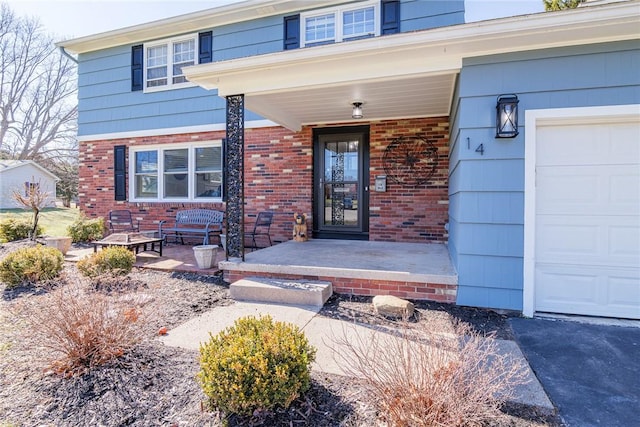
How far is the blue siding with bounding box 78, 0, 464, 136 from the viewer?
6160 mm

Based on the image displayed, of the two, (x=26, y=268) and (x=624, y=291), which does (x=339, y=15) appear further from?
(x=26, y=268)

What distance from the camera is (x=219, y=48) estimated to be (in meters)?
7.48

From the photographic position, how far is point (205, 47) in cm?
757

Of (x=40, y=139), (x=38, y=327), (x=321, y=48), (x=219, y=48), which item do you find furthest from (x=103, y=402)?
(x=40, y=139)

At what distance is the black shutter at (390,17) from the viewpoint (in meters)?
6.24

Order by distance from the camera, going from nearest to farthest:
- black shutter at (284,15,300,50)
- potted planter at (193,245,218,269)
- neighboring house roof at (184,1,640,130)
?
1. neighboring house roof at (184,1,640,130)
2. potted planter at (193,245,218,269)
3. black shutter at (284,15,300,50)

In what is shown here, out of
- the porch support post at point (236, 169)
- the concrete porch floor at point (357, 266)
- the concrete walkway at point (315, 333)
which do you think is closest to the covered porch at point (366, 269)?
the concrete porch floor at point (357, 266)

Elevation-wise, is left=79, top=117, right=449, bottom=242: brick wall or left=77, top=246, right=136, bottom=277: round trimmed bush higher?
left=79, top=117, right=449, bottom=242: brick wall

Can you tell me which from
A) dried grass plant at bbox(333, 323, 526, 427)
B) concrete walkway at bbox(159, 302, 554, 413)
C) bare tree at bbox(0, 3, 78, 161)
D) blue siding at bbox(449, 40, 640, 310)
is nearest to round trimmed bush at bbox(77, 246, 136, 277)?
concrete walkway at bbox(159, 302, 554, 413)

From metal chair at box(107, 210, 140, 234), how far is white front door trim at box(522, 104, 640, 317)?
7.94m

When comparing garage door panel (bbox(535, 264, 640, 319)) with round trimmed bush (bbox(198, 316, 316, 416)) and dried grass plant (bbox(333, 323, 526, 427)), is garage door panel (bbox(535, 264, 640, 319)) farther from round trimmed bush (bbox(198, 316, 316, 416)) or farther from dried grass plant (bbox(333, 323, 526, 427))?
round trimmed bush (bbox(198, 316, 316, 416))

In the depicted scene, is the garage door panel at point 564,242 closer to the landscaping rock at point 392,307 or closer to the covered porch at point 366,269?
the covered porch at point 366,269

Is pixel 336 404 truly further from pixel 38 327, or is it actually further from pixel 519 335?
pixel 38 327

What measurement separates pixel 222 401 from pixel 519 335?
103 inches
